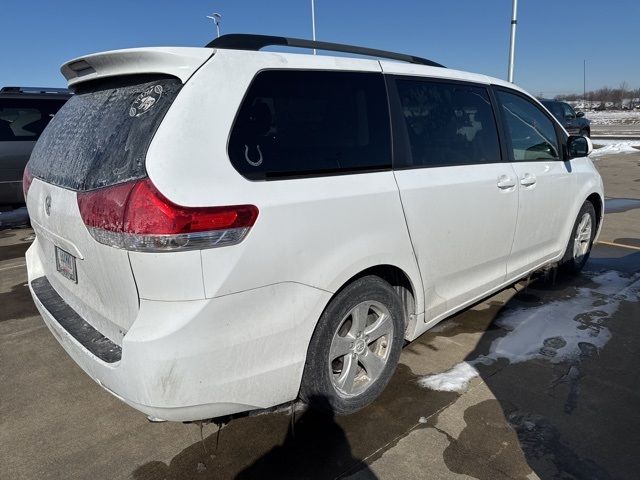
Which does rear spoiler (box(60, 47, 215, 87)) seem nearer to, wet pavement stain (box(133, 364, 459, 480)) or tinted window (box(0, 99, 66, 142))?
wet pavement stain (box(133, 364, 459, 480))

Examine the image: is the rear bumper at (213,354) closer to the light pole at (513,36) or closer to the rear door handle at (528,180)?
the rear door handle at (528,180)

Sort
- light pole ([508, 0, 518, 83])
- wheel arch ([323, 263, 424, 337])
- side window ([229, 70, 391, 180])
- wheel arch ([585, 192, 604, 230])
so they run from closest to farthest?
1. side window ([229, 70, 391, 180])
2. wheel arch ([323, 263, 424, 337])
3. wheel arch ([585, 192, 604, 230])
4. light pole ([508, 0, 518, 83])

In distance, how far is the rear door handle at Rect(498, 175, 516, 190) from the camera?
334 cm

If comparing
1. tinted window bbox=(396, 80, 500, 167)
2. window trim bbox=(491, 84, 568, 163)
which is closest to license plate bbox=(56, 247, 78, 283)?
tinted window bbox=(396, 80, 500, 167)

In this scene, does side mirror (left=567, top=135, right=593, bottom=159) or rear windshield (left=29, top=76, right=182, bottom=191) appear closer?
rear windshield (left=29, top=76, right=182, bottom=191)

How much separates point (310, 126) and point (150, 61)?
0.76 m

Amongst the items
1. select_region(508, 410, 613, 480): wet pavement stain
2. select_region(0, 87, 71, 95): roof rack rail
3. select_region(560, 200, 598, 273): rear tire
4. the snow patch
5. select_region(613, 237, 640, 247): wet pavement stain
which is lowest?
select_region(613, 237, 640, 247): wet pavement stain

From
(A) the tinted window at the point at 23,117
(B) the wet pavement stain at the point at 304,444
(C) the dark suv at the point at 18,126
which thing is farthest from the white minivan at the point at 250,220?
(A) the tinted window at the point at 23,117

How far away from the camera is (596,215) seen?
500 cm

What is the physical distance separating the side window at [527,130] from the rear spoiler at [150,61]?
2.46m

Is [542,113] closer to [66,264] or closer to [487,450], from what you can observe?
[487,450]

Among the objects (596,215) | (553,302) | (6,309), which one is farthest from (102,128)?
(596,215)

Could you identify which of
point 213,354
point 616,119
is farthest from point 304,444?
point 616,119

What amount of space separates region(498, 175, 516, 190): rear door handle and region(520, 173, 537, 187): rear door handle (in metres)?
0.14
